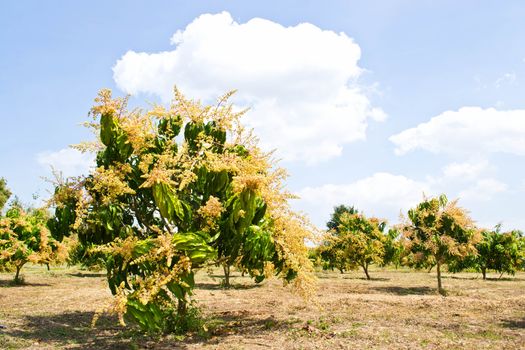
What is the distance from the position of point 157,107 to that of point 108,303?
205 inches

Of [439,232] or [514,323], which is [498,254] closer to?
[439,232]

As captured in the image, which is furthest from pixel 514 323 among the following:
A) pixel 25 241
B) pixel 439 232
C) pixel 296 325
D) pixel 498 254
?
pixel 498 254

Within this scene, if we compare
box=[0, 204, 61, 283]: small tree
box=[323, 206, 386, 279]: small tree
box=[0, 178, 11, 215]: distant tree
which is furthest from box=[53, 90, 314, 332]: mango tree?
box=[0, 178, 11, 215]: distant tree

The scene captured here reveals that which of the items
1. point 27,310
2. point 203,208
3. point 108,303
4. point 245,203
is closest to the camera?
point 108,303

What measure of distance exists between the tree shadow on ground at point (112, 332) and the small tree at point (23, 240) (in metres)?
11.0

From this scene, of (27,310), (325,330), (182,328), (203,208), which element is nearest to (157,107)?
(203,208)

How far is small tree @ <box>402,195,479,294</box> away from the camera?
23031mm

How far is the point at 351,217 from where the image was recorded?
1394 inches

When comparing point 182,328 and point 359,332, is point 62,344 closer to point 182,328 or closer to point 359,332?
point 182,328

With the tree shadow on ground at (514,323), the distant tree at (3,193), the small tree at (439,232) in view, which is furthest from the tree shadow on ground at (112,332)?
the distant tree at (3,193)

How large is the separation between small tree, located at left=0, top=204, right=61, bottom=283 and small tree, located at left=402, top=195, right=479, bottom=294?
20.8m

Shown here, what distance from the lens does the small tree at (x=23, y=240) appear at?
23750mm

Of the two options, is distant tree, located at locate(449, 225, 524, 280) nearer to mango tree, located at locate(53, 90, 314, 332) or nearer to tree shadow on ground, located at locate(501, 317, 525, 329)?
tree shadow on ground, located at locate(501, 317, 525, 329)

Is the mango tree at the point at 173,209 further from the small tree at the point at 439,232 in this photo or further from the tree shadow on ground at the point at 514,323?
the small tree at the point at 439,232
